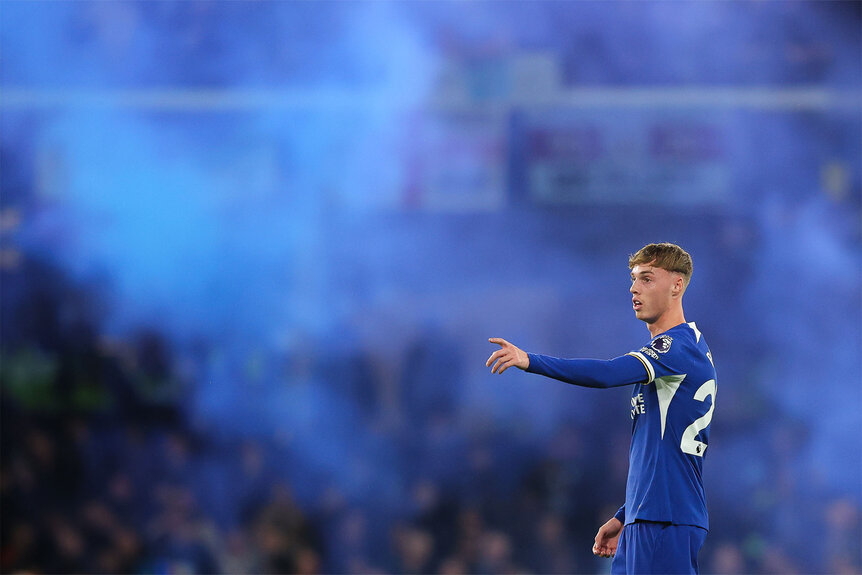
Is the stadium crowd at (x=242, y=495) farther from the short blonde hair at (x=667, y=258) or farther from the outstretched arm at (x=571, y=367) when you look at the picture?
the outstretched arm at (x=571, y=367)

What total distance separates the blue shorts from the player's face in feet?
2.33

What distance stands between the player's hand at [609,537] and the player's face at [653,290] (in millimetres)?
760

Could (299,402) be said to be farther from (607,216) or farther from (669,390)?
(669,390)

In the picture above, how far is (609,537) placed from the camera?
363 cm

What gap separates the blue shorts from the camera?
3.29m

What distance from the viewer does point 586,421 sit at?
8.34 metres

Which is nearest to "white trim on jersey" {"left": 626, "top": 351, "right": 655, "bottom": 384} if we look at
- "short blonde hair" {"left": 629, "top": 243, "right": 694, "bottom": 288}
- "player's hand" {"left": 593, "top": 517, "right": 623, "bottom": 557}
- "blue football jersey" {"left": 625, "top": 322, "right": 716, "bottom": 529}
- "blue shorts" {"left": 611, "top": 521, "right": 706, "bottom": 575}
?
"blue football jersey" {"left": 625, "top": 322, "right": 716, "bottom": 529}

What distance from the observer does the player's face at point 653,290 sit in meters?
3.48

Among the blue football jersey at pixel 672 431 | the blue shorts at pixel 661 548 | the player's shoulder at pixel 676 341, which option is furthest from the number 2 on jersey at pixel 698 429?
the blue shorts at pixel 661 548

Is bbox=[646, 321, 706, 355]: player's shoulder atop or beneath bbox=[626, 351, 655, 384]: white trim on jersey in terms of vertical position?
atop

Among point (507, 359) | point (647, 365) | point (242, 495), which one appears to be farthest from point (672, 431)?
point (242, 495)

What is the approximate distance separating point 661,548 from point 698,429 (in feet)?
1.40

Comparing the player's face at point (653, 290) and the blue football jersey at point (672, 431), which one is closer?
the blue football jersey at point (672, 431)

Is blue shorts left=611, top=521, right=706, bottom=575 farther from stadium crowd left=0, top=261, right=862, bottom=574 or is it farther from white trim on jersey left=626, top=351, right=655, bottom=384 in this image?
stadium crowd left=0, top=261, right=862, bottom=574
